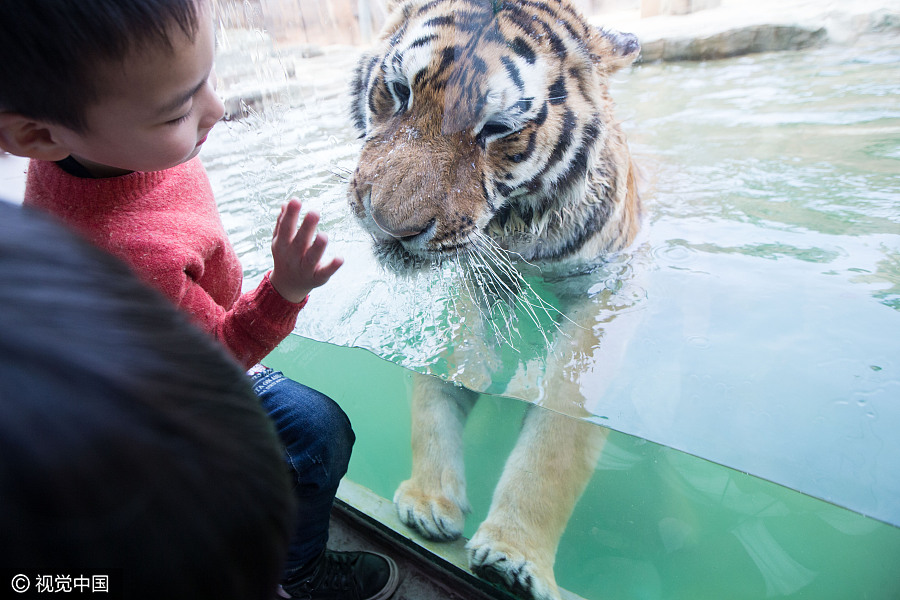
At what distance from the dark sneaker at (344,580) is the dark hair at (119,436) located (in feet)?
2.26

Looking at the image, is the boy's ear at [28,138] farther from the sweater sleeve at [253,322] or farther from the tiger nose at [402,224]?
the tiger nose at [402,224]

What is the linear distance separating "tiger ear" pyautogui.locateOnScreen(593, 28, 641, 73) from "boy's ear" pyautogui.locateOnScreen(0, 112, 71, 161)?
1.04 meters

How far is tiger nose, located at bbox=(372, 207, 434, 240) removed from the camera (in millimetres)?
904

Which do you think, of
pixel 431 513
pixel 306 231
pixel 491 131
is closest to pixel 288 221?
pixel 306 231

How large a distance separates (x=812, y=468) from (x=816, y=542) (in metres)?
0.19

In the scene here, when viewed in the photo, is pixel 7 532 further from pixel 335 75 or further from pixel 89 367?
pixel 335 75

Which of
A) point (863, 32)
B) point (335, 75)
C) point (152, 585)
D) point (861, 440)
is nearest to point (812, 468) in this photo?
point (861, 440)

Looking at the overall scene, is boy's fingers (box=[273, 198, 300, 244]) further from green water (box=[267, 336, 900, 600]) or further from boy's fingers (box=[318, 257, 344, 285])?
green water (box=[267, 336, 900, 600])

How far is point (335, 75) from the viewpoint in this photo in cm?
243

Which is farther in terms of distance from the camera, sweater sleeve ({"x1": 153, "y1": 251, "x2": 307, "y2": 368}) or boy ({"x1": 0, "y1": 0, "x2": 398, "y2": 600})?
sweater sleeve ({"x1": 153, "y1": 251, "x2": 307, "y2": 368})

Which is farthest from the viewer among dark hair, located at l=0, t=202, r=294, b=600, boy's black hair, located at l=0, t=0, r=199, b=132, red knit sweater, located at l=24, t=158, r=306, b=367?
red knit sweater, located at l=24, t=158, r=306, b=367

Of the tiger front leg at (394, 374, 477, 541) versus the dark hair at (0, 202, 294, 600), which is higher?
the dark hair at (0, 202, 294, 600)
